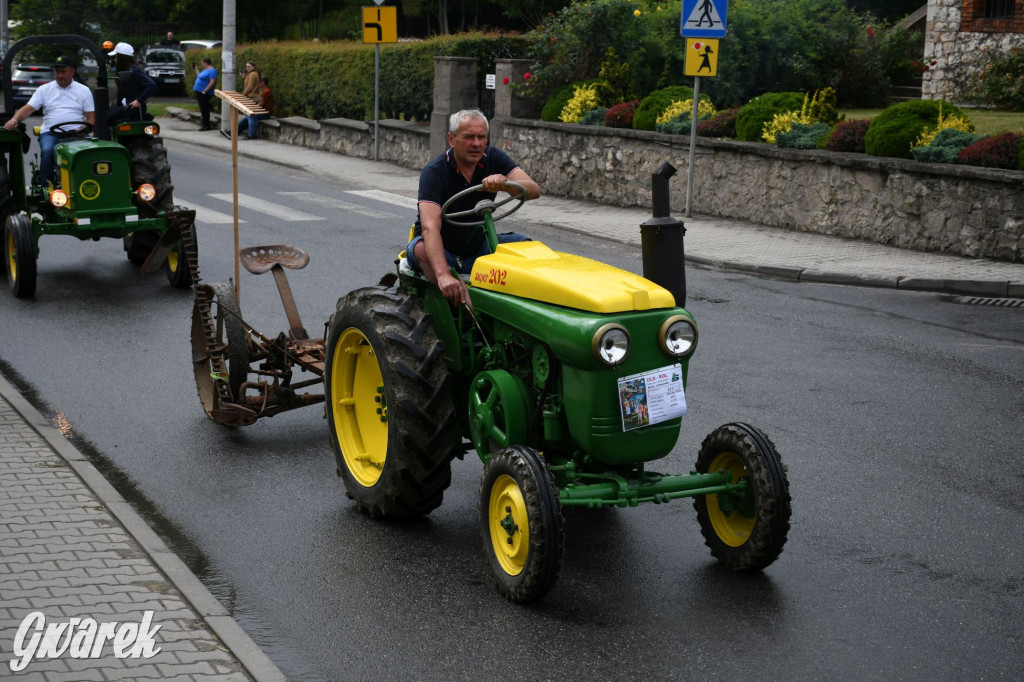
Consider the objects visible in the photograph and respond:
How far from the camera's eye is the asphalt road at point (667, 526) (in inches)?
205

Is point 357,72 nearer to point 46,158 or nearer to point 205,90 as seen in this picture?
point 205,90

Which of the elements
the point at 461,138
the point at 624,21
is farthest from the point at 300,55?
the point at 461,138

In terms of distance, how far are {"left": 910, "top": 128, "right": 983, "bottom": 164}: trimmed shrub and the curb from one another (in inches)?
441

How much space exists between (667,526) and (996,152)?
10.0m

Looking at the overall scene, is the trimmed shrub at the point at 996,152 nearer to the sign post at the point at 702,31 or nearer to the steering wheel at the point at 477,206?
the sign post at the point at 702,31

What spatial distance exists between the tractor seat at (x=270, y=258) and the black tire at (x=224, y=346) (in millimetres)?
246

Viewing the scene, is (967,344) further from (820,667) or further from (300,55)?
(300,55)

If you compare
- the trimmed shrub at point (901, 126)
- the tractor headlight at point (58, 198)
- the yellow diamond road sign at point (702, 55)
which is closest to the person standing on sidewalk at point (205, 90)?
the yellow diamond road sign at point (702, 55)

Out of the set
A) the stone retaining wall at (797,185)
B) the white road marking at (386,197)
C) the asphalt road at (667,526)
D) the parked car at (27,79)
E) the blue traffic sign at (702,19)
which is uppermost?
the blue traffic sign at (702,19)

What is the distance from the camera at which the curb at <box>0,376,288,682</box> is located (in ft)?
16.2

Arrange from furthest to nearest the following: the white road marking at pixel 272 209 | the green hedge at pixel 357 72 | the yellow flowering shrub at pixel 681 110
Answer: the green hedge at pixel 357 72, the yellow flowering shrub at pixel 681 110, the white road marking at pixel 272 209

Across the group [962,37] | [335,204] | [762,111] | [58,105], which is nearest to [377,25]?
[335,204]

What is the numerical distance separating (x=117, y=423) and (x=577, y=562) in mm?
3815

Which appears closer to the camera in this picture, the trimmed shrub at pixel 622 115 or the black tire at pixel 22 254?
the black tire at pixel 22 254
